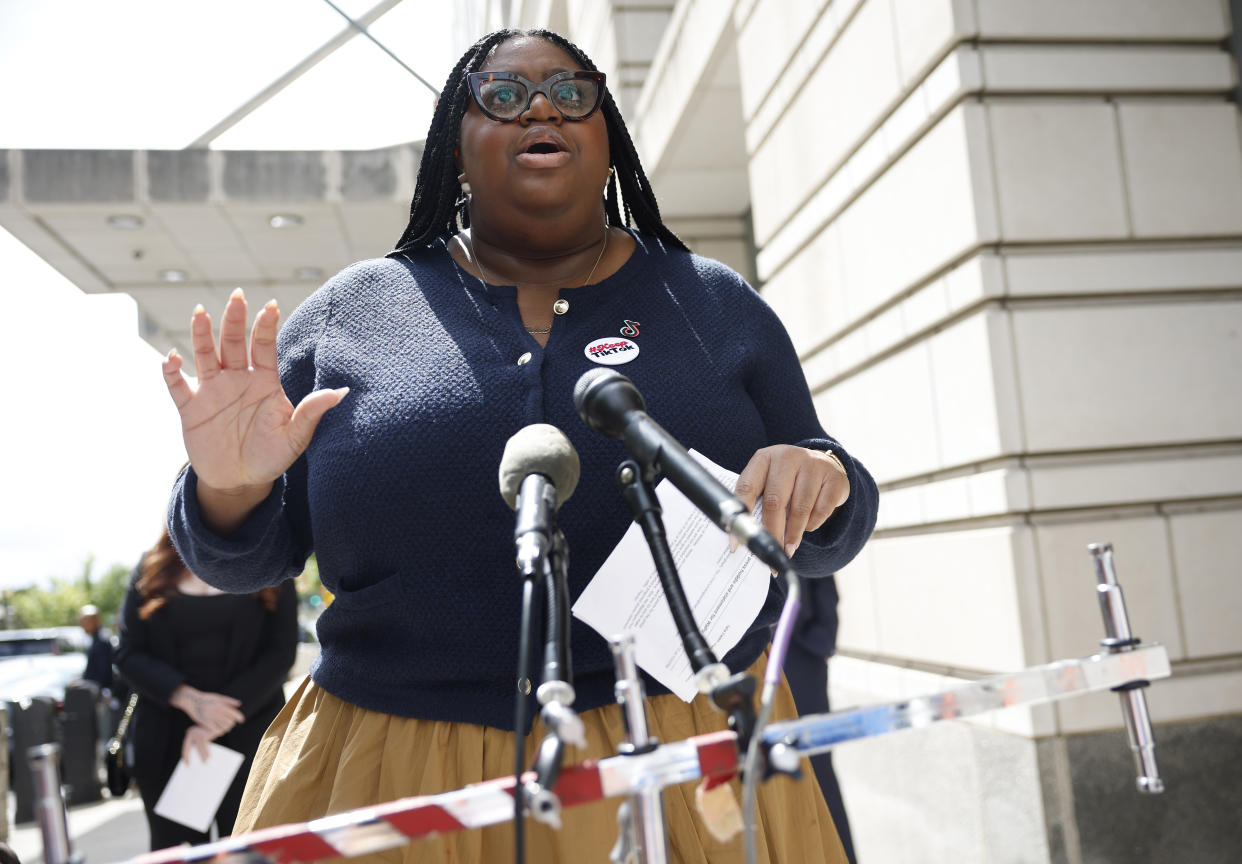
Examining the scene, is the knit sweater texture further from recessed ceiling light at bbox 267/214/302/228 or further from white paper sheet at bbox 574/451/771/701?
recessed ceiling light at bbox 267/214/302/228

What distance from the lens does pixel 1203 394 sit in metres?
4.33

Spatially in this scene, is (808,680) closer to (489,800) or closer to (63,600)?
(489,800)

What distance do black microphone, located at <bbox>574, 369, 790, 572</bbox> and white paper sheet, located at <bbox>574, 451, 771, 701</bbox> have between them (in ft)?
1.39

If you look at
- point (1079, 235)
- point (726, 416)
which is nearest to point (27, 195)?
point (1079, 235)

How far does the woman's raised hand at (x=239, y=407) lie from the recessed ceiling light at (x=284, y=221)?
1315 cm

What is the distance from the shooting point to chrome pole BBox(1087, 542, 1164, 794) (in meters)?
1.31

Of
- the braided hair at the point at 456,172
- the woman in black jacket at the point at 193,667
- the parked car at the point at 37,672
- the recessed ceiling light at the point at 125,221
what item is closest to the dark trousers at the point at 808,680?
the woman in black jacket at the point at 193,667

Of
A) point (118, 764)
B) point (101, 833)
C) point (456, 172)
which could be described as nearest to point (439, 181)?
point (456, 172)

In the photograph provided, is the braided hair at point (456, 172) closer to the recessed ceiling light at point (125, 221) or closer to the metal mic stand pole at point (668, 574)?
the metal mic stand pole at point (668, 574)

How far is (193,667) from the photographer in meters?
5.18

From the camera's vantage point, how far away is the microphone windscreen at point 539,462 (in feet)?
4.12

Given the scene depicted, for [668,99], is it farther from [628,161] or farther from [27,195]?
[27,195]

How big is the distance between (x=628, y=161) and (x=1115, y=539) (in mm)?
2821

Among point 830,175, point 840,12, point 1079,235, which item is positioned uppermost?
point 840,12
